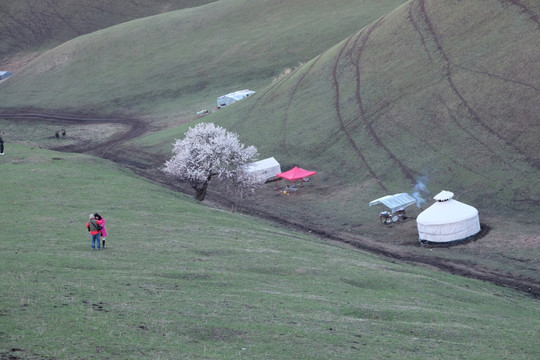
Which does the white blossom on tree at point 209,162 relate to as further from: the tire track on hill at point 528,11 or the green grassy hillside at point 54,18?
the green grassy hillside at point 54,18

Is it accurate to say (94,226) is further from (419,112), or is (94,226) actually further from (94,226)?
(419,112)

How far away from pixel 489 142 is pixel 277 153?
2237 cm

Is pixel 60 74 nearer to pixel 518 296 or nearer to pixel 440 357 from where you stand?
pixel 518 296

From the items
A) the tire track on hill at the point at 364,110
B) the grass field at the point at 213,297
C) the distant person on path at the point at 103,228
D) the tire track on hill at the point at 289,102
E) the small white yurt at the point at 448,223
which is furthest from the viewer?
the tire track on hill at the point at 289,102

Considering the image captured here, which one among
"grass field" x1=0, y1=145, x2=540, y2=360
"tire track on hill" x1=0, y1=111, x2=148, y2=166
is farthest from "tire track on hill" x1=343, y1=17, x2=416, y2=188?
"tire track on hill" x1=0, y1=111, x2=148, y2=166

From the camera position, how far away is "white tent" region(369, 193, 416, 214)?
5016cm

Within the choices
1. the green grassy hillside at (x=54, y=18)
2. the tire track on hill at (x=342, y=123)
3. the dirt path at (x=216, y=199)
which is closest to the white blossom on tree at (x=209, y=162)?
the dirt path at (x=216, y=199)


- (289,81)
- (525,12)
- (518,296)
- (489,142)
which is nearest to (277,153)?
(289,81)

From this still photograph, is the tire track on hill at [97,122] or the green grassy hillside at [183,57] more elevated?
the green grassy hillside at [183,57]

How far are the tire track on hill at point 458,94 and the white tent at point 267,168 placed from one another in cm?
1939

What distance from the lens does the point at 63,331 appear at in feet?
55.3

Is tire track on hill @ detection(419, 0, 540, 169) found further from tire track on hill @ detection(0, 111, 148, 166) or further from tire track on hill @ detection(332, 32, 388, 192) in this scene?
tire track on hill @ detection(0, 111, 148, 166)

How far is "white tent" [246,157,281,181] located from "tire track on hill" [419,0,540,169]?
19.4 m

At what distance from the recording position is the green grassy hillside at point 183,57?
103750mm
